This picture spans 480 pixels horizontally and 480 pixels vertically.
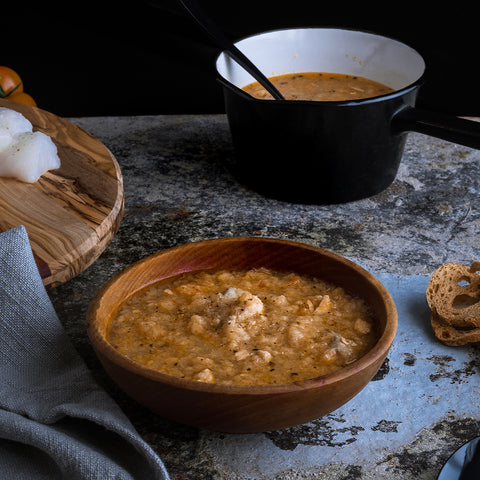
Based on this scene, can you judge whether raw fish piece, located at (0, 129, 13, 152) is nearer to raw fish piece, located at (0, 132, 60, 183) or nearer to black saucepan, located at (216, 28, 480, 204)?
raw fish piece, located at (0, 132, 60, 183)

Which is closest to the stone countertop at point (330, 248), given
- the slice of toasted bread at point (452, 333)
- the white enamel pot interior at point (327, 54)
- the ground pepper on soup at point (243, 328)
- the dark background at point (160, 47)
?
the slice of toasted bread at point (452, 333)

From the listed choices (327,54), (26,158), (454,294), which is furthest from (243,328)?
(327,54)

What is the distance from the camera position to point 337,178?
1.56 m

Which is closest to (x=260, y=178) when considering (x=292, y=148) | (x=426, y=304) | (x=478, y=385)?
(x=292, y=148)

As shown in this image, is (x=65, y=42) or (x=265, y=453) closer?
(x=265, y=453)

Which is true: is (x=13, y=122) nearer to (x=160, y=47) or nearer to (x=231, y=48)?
(x=231, y=48)

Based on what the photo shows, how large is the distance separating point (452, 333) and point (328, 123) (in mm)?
510

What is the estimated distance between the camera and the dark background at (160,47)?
2.39 m

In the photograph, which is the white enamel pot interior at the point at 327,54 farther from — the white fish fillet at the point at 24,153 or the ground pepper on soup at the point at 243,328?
the ground pepper on soup at the point at 243,328

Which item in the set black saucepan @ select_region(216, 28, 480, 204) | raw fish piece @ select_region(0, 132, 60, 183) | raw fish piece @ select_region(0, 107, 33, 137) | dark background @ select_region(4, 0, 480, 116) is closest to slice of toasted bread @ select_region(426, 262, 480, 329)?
black saucepan @ select_region(216, 28, 480, 204)

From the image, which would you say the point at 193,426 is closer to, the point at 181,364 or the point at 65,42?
the point at 181,364

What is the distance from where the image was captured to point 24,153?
1.50m

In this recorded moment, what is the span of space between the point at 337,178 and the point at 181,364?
73 cm

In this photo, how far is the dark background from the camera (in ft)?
7.86
